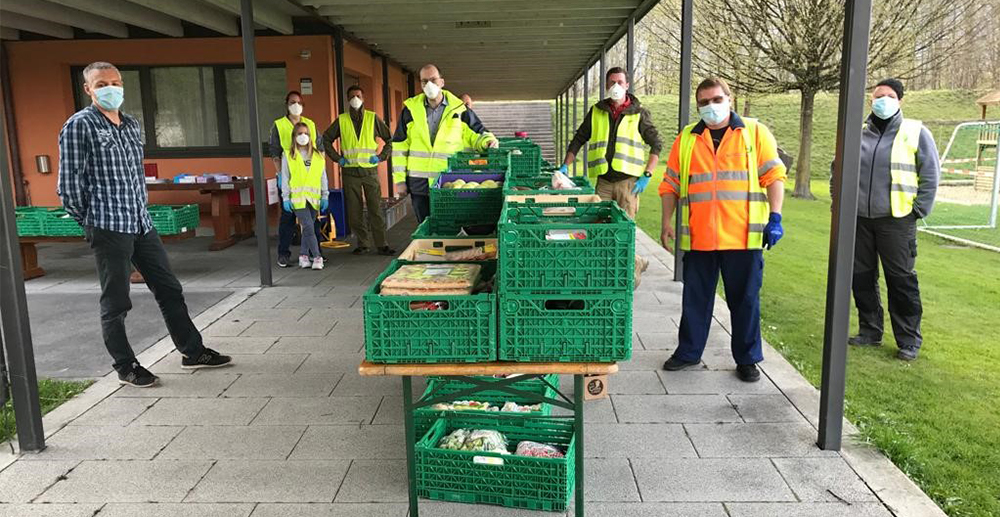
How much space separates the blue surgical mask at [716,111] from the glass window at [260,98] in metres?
8.44

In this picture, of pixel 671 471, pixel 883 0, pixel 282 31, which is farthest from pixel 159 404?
pixel 883 0

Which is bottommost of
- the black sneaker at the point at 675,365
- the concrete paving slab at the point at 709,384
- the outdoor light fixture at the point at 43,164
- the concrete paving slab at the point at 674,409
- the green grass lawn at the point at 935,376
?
the green grass lawn at the point at 935,376

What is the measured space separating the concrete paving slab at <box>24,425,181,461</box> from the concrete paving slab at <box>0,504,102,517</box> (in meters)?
0.47

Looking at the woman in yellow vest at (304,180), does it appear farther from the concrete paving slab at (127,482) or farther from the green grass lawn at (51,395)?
the concrete paving slab at (127,482)

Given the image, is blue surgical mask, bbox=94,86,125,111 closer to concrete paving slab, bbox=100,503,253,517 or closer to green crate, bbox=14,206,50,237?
concrete paving slab, bbox=100,503,253,517

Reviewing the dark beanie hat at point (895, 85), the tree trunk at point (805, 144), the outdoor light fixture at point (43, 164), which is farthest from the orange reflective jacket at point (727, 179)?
the tree trunk at point (805, 144)

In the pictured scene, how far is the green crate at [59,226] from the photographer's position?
8008mm

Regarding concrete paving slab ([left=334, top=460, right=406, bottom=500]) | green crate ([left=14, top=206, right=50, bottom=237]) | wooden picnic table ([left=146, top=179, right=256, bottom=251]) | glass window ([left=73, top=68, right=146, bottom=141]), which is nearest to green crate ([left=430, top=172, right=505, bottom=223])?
concrete paving slab ([left=334, top=460, right=406, bottom=500])

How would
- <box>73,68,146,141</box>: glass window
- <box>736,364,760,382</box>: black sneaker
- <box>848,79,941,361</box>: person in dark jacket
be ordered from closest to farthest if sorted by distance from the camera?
<box>736,364,760,382</box>: black sneaker
<box>848,79,941,361</box>: person in dark jacket
<box>73,68,146,141</box>: glass window

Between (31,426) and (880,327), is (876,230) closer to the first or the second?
(880,327)

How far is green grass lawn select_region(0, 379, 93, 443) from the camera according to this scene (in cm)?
411

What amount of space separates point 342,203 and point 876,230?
7.51m

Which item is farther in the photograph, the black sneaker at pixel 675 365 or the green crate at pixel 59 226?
the green crate at pixel 59 226

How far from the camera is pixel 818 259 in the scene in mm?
10852
